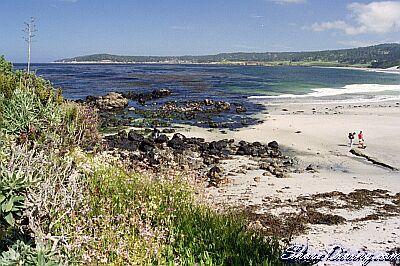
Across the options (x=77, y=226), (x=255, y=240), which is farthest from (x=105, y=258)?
(x=255, y=240)

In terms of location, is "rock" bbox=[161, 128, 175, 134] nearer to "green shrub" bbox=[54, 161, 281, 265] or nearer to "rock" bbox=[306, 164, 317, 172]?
"rock" bbox=[306, 164, 317, 172]

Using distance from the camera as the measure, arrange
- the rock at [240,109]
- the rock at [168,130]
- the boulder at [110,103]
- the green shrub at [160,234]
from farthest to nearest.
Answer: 1. the boulder at [110,103]
2. the rock at [240,109]
3. the rock at [168,130]
4. the green shrub at [160,234]

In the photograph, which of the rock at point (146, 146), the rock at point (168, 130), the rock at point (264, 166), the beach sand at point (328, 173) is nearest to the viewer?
the beach sand at point (328, 173)

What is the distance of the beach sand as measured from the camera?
1141 centimetres

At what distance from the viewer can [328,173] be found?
721 inches

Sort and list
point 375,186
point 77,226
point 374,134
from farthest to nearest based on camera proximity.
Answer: point 374,134, point 375,186, point 77,226

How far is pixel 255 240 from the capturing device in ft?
22.7

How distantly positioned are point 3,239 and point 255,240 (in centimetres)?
367

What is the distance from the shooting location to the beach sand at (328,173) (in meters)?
11.4

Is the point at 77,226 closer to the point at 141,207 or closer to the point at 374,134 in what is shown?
the point at 141,207

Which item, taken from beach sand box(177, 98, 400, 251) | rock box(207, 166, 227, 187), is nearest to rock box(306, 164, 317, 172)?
beach sand box(177, 98, 400, 251)

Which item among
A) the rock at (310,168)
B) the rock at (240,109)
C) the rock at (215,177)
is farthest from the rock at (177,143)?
the rock at (240,109)

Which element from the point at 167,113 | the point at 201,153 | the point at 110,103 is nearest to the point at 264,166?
the point at 201,153

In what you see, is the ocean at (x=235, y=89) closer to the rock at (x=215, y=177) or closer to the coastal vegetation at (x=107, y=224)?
the rock at (x=215, y=177)
